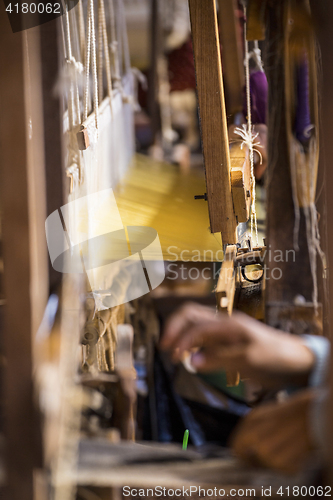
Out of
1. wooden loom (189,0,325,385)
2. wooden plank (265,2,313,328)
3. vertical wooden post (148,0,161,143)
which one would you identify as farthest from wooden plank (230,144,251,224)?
vertical wooden post (148,0,161,143)

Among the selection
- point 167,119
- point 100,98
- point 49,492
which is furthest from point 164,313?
point 167,119

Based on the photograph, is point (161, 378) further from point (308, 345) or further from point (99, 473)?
point (308, 345)

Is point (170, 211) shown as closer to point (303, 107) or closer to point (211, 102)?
point (211, 102)

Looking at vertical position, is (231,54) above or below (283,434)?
above

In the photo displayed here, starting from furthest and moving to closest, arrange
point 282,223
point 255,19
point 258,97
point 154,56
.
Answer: point 154,56
point 258,97
point 255,19
point 282,223

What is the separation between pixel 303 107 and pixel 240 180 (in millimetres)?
180

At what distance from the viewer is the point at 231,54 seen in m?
1.46

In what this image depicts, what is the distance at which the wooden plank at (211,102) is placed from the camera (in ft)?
2.39

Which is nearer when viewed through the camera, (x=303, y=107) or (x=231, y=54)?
(x=303, y=107)

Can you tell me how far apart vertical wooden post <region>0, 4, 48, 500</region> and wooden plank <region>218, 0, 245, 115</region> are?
86 centimetres

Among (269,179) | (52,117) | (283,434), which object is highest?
(52,117)

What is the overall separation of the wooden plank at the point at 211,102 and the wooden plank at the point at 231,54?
0.48 m

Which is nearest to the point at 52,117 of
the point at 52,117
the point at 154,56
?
the point at 52,117

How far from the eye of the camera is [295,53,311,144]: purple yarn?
0.64 metres
